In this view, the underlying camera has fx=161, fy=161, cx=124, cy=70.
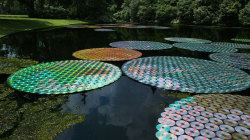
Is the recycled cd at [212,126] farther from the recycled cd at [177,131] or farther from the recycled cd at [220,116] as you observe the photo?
the recycled cd at [177,131]

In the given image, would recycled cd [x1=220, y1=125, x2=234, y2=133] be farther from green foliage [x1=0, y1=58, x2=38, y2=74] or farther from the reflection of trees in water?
green foliage [x1=0, y1=58, x2=38, y2=74]

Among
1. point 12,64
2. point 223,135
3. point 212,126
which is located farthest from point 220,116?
point 12,64

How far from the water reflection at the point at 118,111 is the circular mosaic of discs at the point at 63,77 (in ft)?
1.30

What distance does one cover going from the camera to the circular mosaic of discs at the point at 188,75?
4.61m

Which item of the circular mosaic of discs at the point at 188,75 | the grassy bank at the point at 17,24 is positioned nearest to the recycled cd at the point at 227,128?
the circular mosaic of discs at the point at 188,75

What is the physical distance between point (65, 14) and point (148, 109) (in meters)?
37.5

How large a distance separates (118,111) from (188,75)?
314cm

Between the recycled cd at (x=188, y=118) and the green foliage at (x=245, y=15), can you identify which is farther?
the green foliage at (x=245, y=15)

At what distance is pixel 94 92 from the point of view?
424 cm

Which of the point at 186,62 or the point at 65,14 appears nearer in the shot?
the point at 186,62

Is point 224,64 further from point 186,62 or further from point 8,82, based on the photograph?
point 8,82

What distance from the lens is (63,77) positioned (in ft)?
16.3

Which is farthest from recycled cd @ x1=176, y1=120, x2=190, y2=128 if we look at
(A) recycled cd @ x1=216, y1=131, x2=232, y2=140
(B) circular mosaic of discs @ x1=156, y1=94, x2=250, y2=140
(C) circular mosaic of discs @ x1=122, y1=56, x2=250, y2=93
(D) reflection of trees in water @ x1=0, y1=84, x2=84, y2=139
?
(D) reflection of trees in water @ x1=0, y1=84, x2=84, y2=139

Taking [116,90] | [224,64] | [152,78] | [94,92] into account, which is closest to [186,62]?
[224,64]
